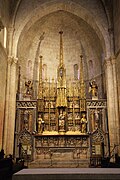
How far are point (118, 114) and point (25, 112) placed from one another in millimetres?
8149

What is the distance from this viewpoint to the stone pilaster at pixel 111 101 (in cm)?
1832

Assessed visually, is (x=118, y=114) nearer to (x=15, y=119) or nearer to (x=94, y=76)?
(x=94, y=76)

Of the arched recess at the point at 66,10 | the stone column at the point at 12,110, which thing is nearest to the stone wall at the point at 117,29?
the arched recess at the point at 66,10

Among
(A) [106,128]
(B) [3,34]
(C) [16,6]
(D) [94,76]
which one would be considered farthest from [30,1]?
(A) [106,128]

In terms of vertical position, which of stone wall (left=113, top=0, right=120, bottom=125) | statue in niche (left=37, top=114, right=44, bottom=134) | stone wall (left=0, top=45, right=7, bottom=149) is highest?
stone wall (left=113, top=0, right=120, bottom=125)

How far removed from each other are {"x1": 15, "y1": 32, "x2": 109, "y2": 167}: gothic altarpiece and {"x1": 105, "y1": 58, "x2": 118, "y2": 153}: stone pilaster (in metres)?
0.86

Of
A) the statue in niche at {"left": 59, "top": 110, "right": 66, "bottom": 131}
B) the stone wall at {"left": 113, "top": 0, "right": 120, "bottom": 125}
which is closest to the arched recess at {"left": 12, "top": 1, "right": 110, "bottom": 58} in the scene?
the stone wall at {"left": 113, "top": 0, "right": 120, "bottom": 125}

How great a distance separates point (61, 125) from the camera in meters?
19.9

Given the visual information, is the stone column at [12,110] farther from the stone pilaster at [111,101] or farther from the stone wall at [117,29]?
the stone wall at [117,29]

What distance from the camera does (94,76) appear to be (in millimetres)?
24453

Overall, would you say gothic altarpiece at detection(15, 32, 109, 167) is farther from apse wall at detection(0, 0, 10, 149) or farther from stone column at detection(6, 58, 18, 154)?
apse wall at detection(0, 0, 10, 149)

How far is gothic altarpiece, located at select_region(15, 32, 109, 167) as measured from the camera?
19.2m

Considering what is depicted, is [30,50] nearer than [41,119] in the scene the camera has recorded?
No

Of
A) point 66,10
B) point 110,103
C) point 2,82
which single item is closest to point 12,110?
point 2,82
